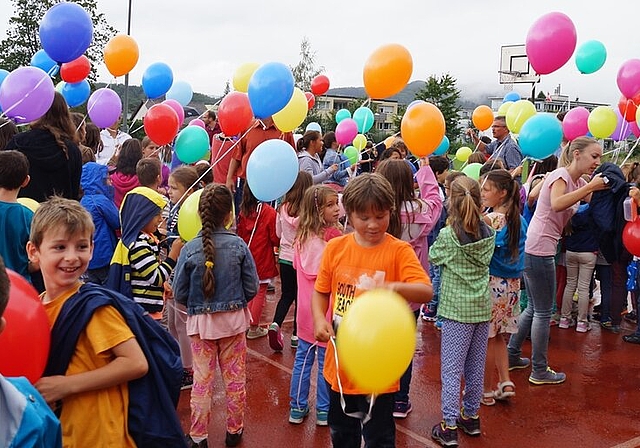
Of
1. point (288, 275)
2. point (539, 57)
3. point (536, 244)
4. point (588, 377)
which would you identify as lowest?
point (588, 377)

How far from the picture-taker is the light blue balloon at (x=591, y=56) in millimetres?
7812

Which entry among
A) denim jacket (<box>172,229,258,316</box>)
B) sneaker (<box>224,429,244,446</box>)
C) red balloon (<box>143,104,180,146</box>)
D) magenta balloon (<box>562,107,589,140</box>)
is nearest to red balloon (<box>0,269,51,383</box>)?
denim jacket (<box>172,229,258,316</box>)

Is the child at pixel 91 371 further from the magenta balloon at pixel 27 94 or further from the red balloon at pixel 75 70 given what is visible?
the red balloon at pixel 75 70

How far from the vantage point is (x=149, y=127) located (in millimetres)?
6141

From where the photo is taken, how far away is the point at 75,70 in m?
7.71

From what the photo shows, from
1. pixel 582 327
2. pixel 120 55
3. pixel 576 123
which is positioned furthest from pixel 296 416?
pixel 120 55

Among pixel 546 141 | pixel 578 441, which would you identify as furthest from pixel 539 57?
pixel 578 441

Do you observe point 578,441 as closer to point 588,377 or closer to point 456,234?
point 588,377

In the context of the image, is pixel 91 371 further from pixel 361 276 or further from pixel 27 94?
pixel 27 94

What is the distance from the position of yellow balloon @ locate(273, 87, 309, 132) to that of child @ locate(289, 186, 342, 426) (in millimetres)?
2371

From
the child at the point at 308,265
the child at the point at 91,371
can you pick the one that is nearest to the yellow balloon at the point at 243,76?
the child at the point at 308,265

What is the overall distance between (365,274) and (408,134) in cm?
239

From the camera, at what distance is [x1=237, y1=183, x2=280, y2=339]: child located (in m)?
5.46

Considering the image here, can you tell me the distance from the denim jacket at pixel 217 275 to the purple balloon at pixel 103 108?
4717 millimetres
